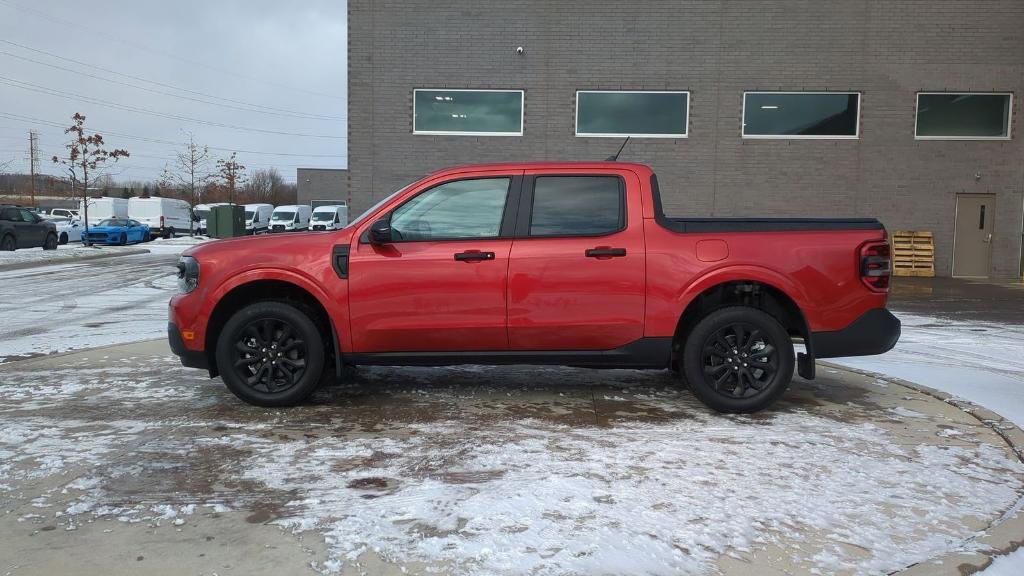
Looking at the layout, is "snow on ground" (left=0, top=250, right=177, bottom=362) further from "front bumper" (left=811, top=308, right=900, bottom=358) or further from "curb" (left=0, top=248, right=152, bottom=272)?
"front bumper" (left=811, top=308, right=900, bottom=358)

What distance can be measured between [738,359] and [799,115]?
44.0ft

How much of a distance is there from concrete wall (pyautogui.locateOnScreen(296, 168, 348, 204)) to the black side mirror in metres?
53.5

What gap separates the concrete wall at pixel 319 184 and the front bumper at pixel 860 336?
54.3m

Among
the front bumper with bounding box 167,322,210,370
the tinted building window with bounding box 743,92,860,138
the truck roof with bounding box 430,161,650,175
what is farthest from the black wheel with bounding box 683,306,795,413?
the tinted building window with bounding box 743,92,860,138

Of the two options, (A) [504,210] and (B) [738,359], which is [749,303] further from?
(A) [504,210]

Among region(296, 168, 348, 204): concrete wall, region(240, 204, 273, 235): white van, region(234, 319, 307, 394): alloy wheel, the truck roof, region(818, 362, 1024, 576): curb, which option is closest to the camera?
region(818, 362, 1024, 576): curb

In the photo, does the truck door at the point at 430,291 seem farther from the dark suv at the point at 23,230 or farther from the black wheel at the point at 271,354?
the dark suv at the point at 23,230

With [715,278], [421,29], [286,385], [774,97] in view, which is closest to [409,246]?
[286,385]

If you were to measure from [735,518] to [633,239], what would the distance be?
2.30m

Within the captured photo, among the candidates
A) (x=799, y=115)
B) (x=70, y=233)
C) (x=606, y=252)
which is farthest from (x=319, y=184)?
(x=606, y=252)

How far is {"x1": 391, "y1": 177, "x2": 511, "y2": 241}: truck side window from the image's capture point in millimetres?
5262

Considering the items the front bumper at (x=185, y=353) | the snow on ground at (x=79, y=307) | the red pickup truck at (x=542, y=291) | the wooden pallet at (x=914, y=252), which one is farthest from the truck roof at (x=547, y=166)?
the wooden pallet at (x=914, y=252)

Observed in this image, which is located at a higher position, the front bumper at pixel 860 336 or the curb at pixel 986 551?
the front bumper at pixel 860 336

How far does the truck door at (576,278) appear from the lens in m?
5.12
